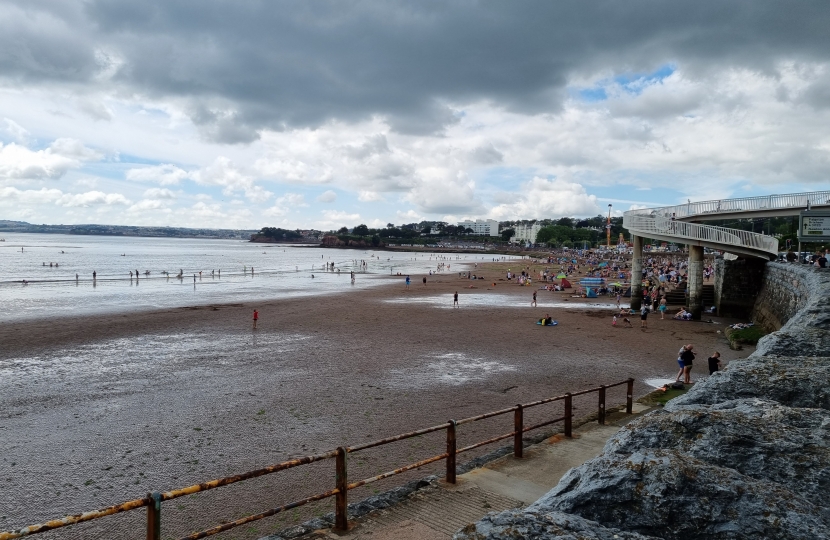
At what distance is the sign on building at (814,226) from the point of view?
21.6m

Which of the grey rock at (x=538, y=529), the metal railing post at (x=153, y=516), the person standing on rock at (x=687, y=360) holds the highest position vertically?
the grey rock at (x=538, y=529)

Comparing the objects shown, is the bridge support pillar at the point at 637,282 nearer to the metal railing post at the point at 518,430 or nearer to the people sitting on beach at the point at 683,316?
the people sitting on beach at the point at 683,316

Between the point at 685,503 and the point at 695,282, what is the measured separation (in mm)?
30656

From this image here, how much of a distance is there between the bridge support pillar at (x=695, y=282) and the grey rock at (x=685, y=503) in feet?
97.1

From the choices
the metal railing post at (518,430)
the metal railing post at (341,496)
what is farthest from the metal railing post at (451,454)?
the metal railing post at (341,496)

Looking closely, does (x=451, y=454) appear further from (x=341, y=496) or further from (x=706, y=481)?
(x=706, y=481)

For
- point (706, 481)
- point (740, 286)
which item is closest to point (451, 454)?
point (706, 481)

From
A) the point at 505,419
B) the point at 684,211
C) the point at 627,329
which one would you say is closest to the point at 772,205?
the point at 684,211

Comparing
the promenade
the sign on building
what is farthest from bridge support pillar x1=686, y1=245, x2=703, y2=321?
the promenade

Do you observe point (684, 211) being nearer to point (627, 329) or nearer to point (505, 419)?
point (627, 329)

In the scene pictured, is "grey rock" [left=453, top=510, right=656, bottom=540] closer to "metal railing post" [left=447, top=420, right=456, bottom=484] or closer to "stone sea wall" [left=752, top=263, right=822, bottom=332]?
"metal railing post" [left=447, top=420, right=456, bottom=484]

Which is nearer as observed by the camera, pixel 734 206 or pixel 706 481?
pixel 706 481

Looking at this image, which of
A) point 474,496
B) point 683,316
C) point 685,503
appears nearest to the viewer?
point 685,503

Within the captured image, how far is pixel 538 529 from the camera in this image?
2967 mm
